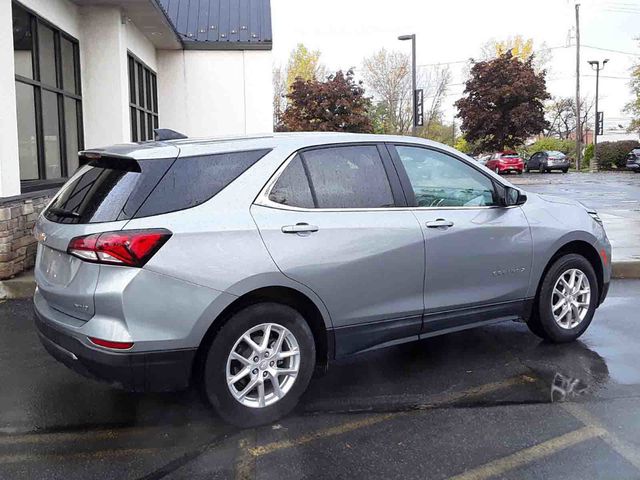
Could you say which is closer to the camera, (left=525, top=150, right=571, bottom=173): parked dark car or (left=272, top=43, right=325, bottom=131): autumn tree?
(left=525, top=150, right=571, bottom=173): parked dark car

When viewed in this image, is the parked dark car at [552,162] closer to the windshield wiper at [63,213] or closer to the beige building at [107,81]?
the beige building at [107,81]

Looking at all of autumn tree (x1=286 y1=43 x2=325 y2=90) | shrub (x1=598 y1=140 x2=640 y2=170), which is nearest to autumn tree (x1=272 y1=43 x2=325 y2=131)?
autumn tree (x1=286 y1=43 x2=325 y2=90)

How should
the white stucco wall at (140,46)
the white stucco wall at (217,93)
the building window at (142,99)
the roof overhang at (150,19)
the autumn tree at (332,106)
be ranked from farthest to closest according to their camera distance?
the autumn tree at (332,106) → the white stucco wall at (217,93) → the building window at (142,99) → the white stucco wall at (140,46) → the roof overhang at (150,19)

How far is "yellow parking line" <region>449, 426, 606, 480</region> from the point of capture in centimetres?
327

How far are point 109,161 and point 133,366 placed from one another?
1244 mm

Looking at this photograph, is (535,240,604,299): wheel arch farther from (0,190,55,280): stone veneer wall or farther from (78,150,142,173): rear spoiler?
(0,190,55,280): stone veneer wall

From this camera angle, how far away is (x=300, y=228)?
3873 mm

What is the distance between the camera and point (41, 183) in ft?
29.3

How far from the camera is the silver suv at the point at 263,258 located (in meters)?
3.48

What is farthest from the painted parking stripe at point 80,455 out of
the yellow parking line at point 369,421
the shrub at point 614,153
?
the shrub at point 614,153

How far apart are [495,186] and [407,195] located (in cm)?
87

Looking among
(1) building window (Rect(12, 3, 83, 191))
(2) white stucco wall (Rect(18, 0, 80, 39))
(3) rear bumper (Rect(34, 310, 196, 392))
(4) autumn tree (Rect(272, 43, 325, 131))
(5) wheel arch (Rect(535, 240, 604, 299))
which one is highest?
(4) autumn tree (Rect(272, 43, 325, 131))

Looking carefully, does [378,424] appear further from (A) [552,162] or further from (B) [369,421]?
(A) [552,162]

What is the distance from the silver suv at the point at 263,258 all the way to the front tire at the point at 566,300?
0.36 meters
